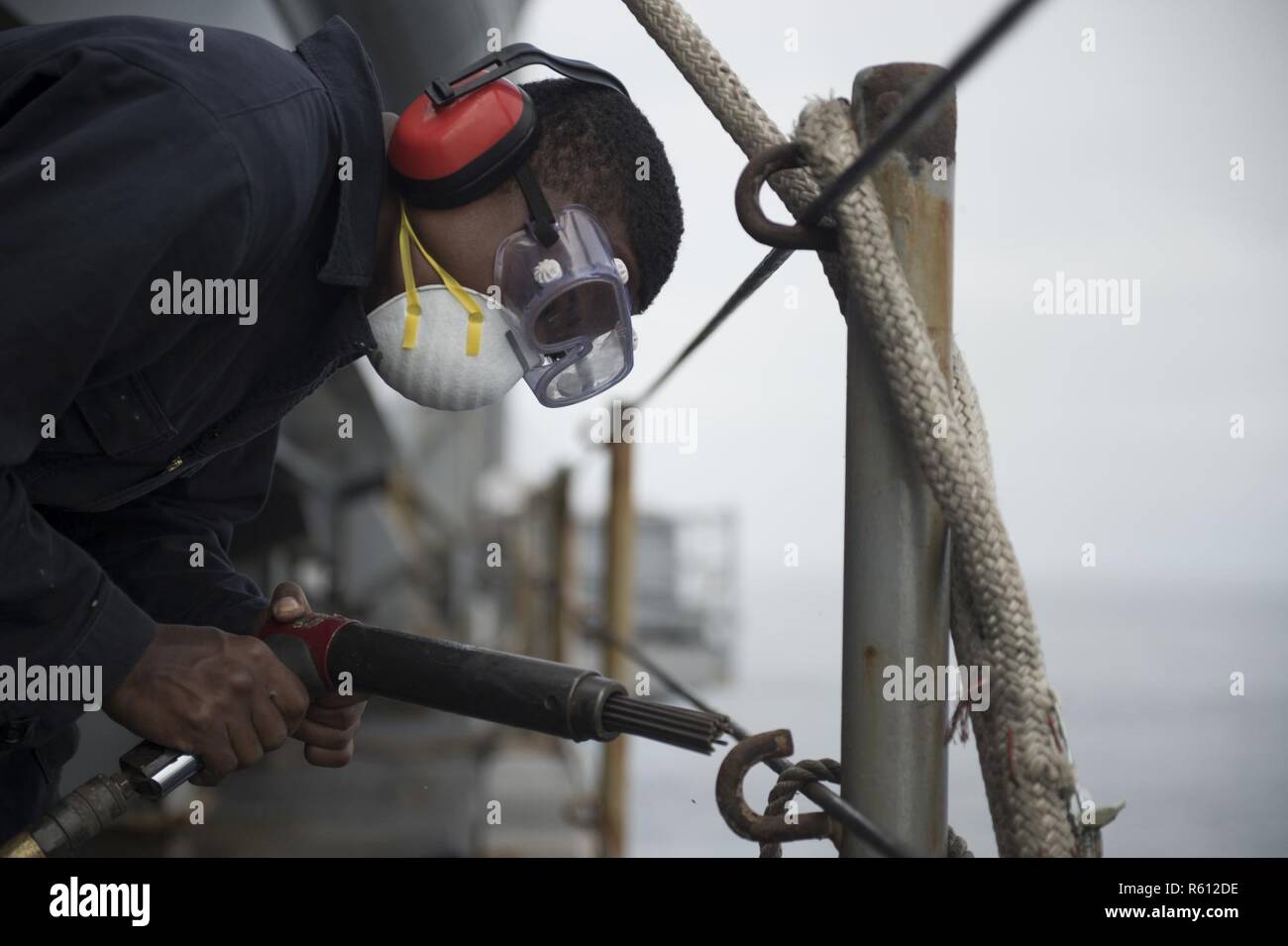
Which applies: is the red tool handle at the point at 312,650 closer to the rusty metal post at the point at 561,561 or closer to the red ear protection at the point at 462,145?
the red ear protection at the point at 462,145

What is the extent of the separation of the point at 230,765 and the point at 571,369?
0.58 m

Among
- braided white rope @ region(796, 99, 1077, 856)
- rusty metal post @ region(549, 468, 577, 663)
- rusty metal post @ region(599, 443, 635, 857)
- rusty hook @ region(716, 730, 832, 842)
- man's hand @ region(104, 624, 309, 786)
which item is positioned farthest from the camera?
rusty metal post @ region(549, 468, 577, 663)

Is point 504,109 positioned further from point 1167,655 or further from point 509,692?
point 1167,655

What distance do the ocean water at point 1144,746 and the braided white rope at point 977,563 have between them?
4431mm

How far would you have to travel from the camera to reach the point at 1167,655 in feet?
76.4

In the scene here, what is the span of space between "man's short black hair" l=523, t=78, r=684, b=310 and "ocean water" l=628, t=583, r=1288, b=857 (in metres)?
4.18

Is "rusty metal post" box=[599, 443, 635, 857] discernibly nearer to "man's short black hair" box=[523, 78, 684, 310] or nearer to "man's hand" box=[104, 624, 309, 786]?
"man's short black hair" box=[523, 78, 684, 310]

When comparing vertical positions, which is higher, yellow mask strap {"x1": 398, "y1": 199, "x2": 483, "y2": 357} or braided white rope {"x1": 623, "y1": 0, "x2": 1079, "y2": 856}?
yellow mask strap {"x1": 398, "y1": 199, "x2": 483, "y2": 357}

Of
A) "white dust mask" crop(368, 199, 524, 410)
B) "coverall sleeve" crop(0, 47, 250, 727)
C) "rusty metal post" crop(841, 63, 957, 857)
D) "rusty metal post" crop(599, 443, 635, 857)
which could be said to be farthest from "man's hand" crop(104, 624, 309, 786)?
"rusty metal post" crop(599, 443, 635, 857)

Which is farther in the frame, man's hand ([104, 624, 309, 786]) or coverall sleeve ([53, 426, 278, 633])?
coverall sleeve ([53, 426, 278, 633])

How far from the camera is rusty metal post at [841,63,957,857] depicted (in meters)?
0.95

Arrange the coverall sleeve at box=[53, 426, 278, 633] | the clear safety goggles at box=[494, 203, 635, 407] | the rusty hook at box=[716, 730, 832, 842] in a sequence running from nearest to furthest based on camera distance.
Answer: the rusty hook at box=[716, 730, 832, 842] < the clear safety goggles at box=[494, 203, 635, 407] < the coverall sleeve at box=[53, 426, 278, 633]

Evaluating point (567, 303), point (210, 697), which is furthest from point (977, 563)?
point (210, 697)

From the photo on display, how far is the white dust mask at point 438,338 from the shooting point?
4.24ft
